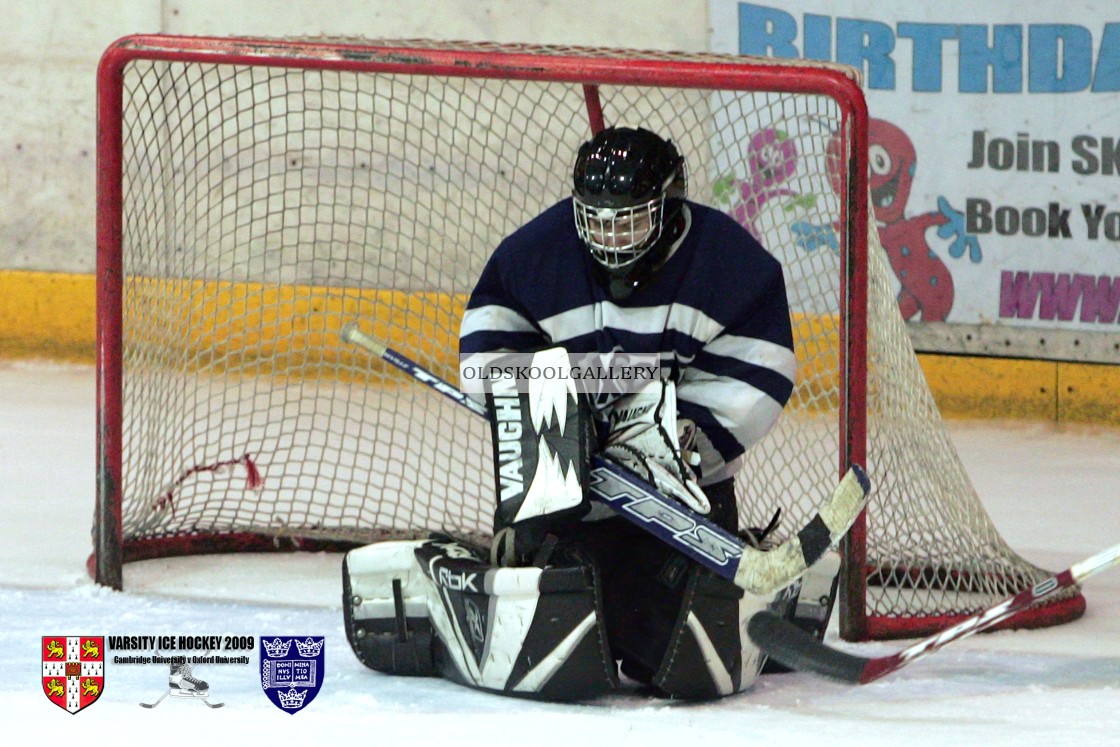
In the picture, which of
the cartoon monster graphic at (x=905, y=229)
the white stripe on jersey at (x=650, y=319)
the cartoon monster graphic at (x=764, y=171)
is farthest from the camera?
the cartoon monster graphic at (x=905, y=229)

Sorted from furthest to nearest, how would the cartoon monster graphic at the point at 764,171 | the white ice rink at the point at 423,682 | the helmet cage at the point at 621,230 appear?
1. the cartoon monster graphic at the point at 764,171
2. the helmet cage at the point at 621,230
3. the white ice rink at the point at 423,682

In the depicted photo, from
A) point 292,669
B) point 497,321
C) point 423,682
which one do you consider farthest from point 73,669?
point 497,321

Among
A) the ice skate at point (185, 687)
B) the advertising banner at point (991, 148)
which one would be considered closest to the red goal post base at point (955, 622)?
the ice skate at point (185, 687)

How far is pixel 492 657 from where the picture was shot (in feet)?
7.87

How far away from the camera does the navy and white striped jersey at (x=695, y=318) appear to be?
252 cm

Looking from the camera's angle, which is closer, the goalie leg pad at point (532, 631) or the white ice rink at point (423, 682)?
the white ice rink at point (423, 682)

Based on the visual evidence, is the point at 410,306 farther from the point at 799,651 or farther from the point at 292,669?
the point at 799,651

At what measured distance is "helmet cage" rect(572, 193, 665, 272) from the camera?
2.41 m

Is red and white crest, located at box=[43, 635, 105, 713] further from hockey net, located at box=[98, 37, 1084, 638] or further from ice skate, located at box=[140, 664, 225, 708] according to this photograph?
hockey net, located at box=[98, 37, 1084, 638]

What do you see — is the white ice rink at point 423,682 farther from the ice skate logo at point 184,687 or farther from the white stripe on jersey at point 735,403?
the white stripe on jersey at point 735,403

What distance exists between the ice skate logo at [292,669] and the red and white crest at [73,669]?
246mm

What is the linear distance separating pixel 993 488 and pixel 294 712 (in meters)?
2.17

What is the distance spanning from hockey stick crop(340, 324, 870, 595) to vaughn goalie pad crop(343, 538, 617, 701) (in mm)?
134

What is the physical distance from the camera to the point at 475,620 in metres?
2.42
